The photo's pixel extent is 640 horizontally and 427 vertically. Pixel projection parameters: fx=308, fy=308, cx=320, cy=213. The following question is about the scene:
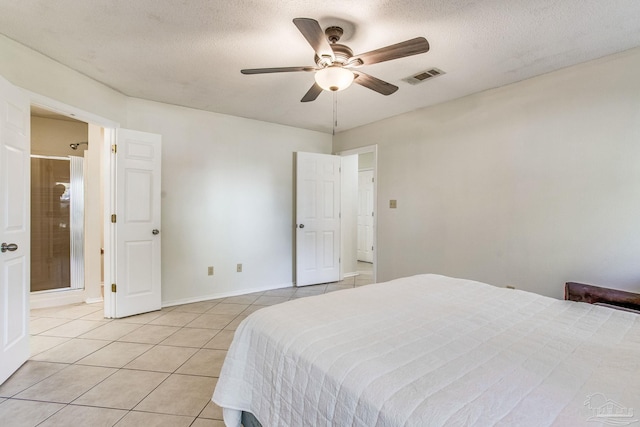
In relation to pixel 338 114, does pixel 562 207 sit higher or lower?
lower

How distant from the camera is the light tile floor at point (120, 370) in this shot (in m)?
1.73

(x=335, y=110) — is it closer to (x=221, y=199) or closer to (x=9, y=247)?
(x=221, y=199)

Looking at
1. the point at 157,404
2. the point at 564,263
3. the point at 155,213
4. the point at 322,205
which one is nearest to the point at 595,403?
the point at 157,404

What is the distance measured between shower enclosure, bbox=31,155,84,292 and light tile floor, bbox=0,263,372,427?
49cm

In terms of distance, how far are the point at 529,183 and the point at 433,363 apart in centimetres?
245

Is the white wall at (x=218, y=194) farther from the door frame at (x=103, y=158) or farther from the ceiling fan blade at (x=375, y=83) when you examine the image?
the ceiling fan blade at (x=375, y=83)

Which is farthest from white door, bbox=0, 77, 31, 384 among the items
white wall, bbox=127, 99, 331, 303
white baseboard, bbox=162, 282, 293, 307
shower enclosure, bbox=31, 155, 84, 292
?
shower enclosure, bbox=31, 155, 84, 292

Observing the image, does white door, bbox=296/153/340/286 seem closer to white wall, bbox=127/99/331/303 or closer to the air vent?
white wall, bbox=127/99/331/303

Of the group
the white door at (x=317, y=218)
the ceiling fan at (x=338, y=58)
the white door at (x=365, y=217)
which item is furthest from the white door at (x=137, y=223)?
the white door at (x=365, y=217)

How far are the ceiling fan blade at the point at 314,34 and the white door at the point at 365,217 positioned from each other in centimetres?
474

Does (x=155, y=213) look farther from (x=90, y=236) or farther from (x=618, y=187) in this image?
(x=618, y=187)

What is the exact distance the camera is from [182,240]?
368cm

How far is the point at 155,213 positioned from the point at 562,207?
12.8 ft

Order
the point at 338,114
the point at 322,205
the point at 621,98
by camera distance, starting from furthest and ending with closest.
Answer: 1. the point at 322,205
2. the point at 338,114
3. the point at 621,98
